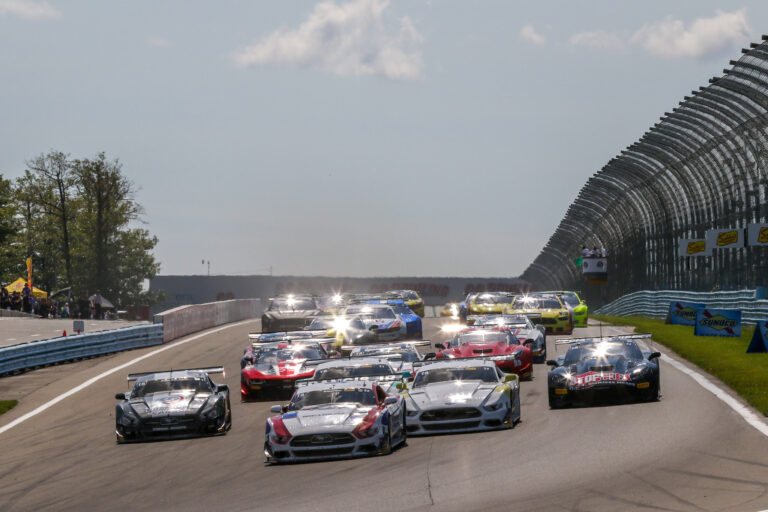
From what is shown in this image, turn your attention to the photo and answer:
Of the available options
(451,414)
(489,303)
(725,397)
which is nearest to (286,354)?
(451,414)

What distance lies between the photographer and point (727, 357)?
25.3 metres

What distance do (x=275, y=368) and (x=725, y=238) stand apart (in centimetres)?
1669

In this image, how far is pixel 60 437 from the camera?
18.9 meters

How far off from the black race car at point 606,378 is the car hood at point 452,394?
1.77m

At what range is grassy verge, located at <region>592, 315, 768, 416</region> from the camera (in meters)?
19.2

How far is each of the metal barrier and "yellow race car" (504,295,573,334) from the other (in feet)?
39.4

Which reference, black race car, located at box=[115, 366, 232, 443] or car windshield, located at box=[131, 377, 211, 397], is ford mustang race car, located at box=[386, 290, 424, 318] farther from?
black race car, located at box=[115, 366, 232, 443]

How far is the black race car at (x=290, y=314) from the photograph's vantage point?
36.4 meters

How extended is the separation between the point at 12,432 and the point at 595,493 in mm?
12232

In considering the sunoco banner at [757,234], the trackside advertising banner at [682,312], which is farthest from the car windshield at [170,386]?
the trackside advertising banner at [682,312]

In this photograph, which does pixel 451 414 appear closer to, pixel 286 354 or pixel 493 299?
pixel 286 354

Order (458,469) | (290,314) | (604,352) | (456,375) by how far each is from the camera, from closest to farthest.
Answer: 1. (458,469)
2. (456,375)
3. (604,352)
4. (290,314)

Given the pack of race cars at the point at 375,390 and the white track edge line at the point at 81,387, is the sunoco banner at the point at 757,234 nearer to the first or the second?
the pack of race cars at the point at 375,390

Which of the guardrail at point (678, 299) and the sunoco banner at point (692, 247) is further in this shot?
the sunoco banner at point (692, 247)
